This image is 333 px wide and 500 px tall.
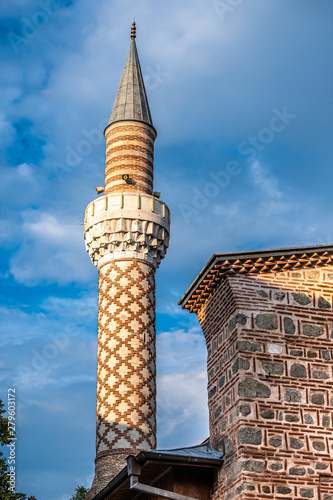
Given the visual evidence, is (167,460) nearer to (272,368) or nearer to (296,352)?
(272,368)

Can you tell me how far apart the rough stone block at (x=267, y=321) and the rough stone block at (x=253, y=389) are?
742mm

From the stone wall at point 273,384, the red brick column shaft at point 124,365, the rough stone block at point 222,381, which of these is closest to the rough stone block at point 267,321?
the stone wall at point 273,384

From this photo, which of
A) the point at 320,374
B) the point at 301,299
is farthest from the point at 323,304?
the point at 320,374

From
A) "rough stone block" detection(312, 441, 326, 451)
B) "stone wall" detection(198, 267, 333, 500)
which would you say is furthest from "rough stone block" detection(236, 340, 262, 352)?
"rough stone block" detection(312, 441, 326, 451)

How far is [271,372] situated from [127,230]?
10955mm

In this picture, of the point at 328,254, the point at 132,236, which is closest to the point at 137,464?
the point at 328,254

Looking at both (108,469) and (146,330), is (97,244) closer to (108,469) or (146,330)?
(146,330)

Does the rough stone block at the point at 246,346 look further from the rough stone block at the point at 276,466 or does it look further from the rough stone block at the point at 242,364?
the rough stone block at the point at 276,466

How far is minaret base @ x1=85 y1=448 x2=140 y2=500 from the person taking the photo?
687 inches

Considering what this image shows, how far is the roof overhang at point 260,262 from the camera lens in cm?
1019

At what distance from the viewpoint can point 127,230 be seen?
20156 millimetres

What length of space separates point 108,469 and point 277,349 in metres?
8.99

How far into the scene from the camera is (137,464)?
9.34 meters

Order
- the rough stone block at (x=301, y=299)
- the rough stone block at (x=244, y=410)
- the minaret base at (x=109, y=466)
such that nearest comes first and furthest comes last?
the rough stone block at (x=244, y=410) < the rough stone block at (x=301, y=299) < the minaret base at (x=109, y=466)
